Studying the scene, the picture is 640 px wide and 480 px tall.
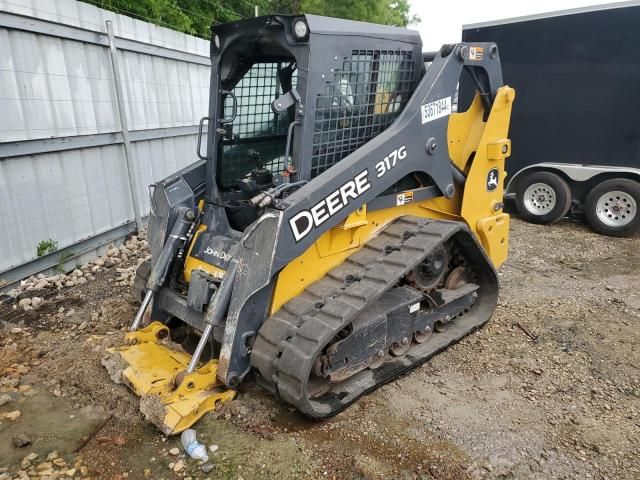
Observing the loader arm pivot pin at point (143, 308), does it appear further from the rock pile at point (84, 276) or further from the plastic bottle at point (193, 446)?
the rock pile at point (84, 276)

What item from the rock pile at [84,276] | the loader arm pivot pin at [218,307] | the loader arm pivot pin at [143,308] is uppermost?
the loader arm pivot pin at [218,307]

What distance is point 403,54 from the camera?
12.9ft

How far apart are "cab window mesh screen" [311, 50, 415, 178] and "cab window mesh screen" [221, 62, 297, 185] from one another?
70cm

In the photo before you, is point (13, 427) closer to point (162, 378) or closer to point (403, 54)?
point (162, 378)

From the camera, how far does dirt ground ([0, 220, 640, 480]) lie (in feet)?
9.41

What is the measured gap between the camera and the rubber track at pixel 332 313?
2963mm

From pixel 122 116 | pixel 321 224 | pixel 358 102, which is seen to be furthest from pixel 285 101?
pixel 122 116

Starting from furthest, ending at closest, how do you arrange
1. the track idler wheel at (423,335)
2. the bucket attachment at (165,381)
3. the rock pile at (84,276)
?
the rock pile at (84,276)
the track idler wheel at (423,335)
the bucket attachment at (165,381)

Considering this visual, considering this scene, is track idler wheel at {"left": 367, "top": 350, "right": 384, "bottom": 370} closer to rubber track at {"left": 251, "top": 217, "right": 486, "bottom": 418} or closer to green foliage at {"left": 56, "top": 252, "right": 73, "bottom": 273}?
rubber track at {"left": 251, "top": 217, "right": 486, "bottom": 418}

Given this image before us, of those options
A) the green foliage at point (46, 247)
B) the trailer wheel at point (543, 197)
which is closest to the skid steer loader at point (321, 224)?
the green foliage at point (46, 247)

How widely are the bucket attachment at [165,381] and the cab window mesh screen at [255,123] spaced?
1.44m

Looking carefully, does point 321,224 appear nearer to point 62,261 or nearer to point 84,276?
point 84,276

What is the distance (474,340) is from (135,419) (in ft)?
8.91

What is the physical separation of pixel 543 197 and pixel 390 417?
19.5 feet
